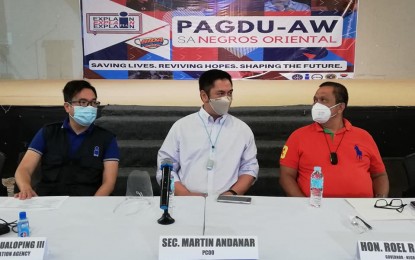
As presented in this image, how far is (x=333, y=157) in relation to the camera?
2199mm

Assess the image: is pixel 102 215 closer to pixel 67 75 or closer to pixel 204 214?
pixel 204 214

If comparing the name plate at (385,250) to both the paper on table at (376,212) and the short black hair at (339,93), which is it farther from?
the short black hair at (339,93)

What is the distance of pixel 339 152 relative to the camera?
2.23 meters

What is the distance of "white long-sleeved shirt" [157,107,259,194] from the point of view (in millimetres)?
2301

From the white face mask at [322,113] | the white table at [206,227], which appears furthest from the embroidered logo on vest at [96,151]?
the white face mask at [322,113]

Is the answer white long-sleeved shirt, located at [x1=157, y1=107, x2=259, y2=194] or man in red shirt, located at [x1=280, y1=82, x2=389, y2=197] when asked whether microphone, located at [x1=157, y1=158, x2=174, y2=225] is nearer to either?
white long-sleeved shirt, located at [x1=157, y1=107, x2=259, y2=194]

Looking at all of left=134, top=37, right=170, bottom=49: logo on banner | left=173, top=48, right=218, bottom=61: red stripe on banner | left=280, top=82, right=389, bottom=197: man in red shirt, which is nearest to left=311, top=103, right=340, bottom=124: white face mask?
left=280, top=82, right=389, bottom=197: man in red shirt

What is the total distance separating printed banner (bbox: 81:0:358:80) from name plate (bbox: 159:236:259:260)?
8.61 feet

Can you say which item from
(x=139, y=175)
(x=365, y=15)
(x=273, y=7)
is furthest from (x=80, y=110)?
(x=365, y=15)

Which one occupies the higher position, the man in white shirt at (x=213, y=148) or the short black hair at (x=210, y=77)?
the short black hair at (x=210, y=77)

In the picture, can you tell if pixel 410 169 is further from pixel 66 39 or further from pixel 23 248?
pixel 66 39

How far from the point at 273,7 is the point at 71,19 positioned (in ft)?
6.37

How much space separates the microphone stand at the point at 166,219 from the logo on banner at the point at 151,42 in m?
2.40

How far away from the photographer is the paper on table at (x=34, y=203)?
170cm
